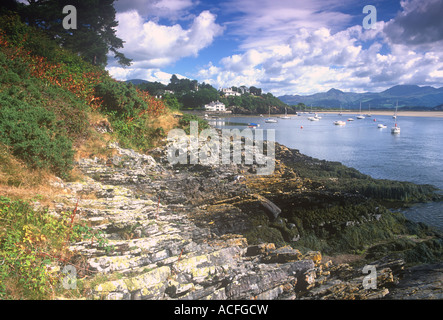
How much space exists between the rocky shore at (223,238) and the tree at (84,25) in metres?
8.45

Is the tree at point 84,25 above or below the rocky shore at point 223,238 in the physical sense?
above

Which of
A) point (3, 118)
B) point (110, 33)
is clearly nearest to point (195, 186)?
point (3, 118)

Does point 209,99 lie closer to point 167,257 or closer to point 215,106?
point 215,106

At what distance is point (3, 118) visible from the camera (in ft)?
18.9

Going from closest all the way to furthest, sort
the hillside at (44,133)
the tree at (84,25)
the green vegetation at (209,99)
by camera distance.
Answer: the hillside at (44,133) → the tree at (84,25) → the green vegetation at (209,99)

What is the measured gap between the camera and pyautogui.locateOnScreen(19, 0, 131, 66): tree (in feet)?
43.9

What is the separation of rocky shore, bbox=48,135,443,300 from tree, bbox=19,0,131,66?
845 centimetres

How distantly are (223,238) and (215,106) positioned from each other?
246ft

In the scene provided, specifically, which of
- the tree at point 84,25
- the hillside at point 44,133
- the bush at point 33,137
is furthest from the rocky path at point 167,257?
the tree at point 84,25

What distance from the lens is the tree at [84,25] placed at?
43.9ft

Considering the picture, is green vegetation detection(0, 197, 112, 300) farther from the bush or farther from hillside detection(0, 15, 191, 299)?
the bush

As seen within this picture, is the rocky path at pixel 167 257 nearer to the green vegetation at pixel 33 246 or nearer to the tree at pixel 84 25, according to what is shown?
the green vegetation at pixel 33 246

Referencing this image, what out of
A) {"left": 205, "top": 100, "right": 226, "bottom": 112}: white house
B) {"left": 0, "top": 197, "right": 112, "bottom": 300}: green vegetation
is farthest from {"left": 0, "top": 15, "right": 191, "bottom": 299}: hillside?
{"left": 205, "top": 100, "right": 226, "bottom": 112}: white house
